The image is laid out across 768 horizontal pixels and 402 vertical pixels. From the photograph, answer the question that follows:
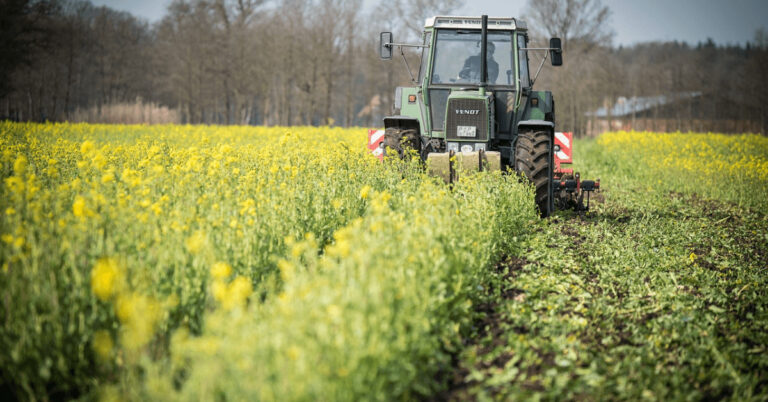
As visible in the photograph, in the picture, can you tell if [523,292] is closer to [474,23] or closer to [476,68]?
[476,68]

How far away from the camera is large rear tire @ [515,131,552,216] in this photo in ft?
27.1

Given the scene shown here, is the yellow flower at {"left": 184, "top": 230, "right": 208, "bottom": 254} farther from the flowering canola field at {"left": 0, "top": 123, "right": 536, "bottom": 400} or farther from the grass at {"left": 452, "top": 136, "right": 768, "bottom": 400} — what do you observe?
the grass at {"left": 452, "top": 136, "right": 768, "bottom": 400}

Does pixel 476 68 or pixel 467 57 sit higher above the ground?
pixel 467 57

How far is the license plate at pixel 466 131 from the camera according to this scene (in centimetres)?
877

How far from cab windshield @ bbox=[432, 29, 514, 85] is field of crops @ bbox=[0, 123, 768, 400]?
9.58 feet

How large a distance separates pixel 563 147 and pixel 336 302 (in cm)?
814

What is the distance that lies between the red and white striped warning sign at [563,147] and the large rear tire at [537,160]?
7.17 feet

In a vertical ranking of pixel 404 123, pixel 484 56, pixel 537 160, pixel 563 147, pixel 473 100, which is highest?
pixel 484 56

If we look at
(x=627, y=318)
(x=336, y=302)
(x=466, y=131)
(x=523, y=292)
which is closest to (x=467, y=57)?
(x=466, y=131)

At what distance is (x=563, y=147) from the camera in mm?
10430

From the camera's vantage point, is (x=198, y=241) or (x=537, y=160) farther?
(x=537, y=160)

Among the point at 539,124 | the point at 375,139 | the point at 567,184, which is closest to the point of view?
the point at 539,124

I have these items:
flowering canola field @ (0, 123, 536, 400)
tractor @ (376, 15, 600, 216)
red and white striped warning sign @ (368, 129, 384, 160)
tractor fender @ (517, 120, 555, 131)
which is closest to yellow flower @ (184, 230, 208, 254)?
flowering canola field @ (0, 123, 536, 400)

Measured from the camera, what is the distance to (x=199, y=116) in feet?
157
